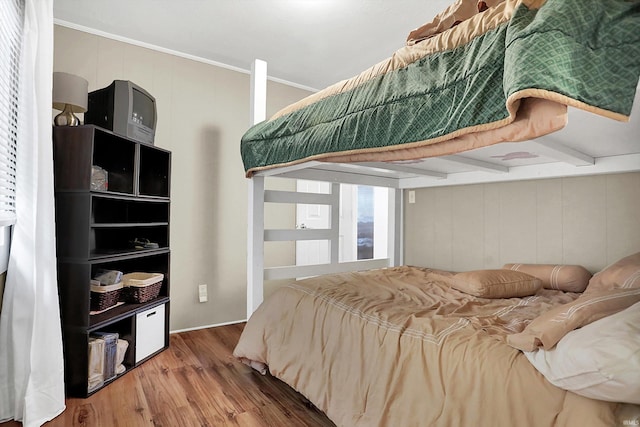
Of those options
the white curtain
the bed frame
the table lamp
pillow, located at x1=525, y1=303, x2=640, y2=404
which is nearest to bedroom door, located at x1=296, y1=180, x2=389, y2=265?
the bed frame

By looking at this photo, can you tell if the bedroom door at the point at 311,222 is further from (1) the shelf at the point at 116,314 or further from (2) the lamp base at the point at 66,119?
(2) the lamp base at the point at 66,119

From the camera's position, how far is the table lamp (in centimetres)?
185

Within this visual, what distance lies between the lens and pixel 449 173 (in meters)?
2.47

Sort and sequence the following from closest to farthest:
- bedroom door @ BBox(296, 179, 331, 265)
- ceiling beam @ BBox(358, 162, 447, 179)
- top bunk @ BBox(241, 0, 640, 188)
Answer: top bunk @ BBox(241, 0, 640, 188)
ceiling beam @ BBox(358, 162, 447, 179)
bedroom door @ BBox(296, 179, 331, 265)

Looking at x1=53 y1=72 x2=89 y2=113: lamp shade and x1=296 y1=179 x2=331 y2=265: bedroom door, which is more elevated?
x1=53 y1=72 x2=89 y2=113: lamp shade

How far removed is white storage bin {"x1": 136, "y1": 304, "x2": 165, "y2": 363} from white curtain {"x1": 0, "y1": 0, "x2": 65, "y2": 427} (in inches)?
22.1

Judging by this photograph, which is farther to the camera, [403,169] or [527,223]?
[527,223]

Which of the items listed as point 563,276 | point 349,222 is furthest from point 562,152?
point 349,222

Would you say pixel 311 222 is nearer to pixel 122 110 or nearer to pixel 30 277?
pixel 122 110

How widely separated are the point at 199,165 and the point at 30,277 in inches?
61.0

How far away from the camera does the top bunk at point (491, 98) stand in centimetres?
69

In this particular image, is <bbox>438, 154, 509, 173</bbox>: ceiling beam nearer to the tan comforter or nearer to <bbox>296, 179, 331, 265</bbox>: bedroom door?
the tan comforter

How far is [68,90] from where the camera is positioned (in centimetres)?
186

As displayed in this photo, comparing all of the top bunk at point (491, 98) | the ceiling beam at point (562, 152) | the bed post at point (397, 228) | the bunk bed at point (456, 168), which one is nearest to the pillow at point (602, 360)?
the bunk bed at point (456, 168)
